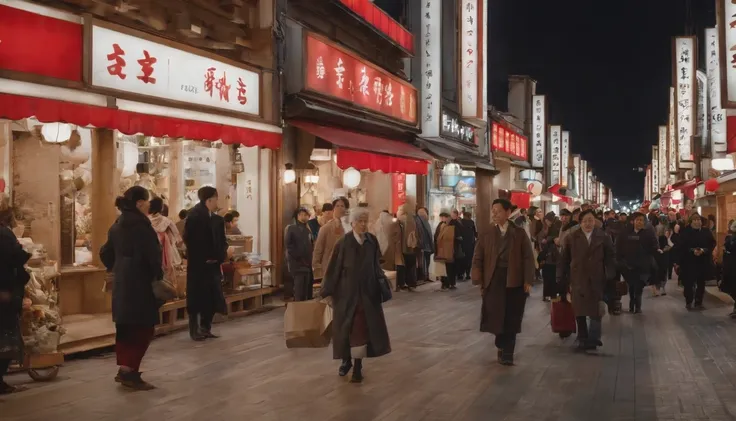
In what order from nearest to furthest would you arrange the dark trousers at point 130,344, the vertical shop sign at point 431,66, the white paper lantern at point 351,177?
the dark trousers at point 130,344
the white paper lantern at point 351,177
the vertical shop sign at point 431,66

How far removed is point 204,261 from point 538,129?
4067 centimetres

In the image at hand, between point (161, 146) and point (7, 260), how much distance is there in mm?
8419

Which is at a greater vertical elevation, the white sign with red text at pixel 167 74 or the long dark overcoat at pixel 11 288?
A: the white sign with red text at pixel 167 74

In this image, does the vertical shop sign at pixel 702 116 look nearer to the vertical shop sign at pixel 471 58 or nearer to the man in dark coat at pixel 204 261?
the vertical shop sign at pixel 471 58

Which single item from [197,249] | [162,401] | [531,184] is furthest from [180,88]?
[531,184]

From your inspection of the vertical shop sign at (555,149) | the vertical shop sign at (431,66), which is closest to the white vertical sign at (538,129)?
the vertical shop sign at (555,149)

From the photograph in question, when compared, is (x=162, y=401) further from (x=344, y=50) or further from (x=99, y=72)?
(x=344, y=50)

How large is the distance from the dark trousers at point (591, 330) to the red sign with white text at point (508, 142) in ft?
Answer: 85.0

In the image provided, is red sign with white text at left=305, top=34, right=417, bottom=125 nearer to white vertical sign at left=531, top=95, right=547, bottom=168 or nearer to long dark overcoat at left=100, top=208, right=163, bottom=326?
long dark overcoat at left=100, top=208, right=163, bottom=326

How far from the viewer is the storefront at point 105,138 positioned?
10.3 metres

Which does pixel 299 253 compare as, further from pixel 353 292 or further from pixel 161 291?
pixel 161 291

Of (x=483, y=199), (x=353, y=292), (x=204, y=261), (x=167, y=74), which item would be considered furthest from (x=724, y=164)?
(x=353, y=292)

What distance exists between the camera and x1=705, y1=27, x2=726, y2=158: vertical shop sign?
25.9 metres

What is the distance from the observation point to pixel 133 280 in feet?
27.8
